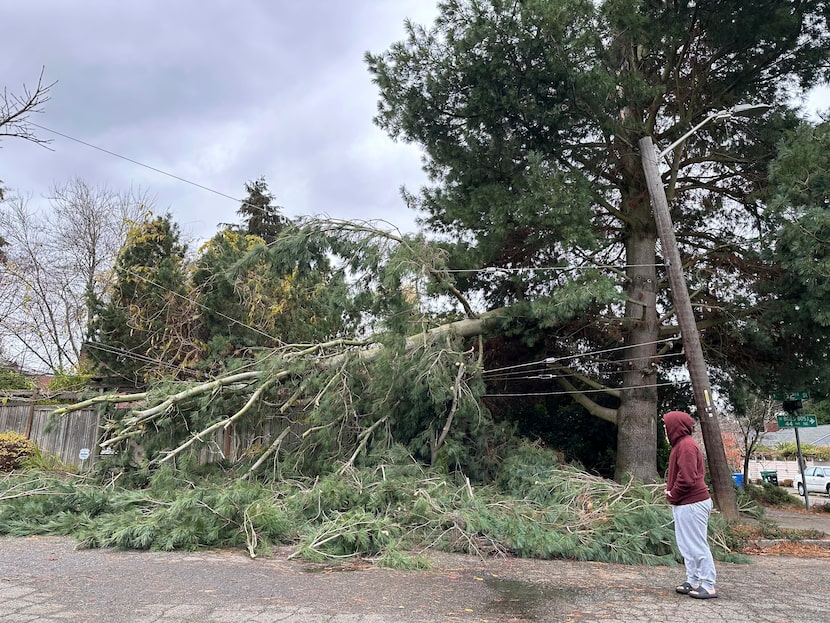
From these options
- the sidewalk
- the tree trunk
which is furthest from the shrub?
the tree trunk

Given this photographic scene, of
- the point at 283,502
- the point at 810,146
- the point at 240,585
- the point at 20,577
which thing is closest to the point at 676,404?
the point at 810,146

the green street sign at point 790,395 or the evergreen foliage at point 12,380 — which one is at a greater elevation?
the evergreen foliage at point 12,380

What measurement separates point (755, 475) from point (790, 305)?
945 inches

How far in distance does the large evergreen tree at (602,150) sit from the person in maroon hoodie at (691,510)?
4081 mm

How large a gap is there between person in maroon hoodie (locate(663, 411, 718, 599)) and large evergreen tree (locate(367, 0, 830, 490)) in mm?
4081

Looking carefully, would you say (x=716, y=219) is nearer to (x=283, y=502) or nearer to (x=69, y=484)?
(x=283, y=502)

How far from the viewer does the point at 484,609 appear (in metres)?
3.91

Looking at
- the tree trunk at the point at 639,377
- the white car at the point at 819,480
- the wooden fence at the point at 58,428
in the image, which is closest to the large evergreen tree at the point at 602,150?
the tree trunk at the point at 639,377

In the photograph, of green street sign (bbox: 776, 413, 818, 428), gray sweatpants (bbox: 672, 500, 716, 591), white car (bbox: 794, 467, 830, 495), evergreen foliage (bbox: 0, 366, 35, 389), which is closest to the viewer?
gray sweatpants (bbox: 672, 500, 716, 591)

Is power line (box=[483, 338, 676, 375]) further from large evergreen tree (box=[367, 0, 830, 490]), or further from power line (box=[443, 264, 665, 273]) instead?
power line (box=[443, 264, 665, 273])

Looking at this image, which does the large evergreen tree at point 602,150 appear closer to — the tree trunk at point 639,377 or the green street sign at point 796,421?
the tree trunk at point 639,377

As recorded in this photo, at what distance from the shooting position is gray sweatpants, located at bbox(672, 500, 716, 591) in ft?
14.1

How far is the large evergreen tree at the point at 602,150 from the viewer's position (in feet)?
28.8

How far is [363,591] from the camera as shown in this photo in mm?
4238
